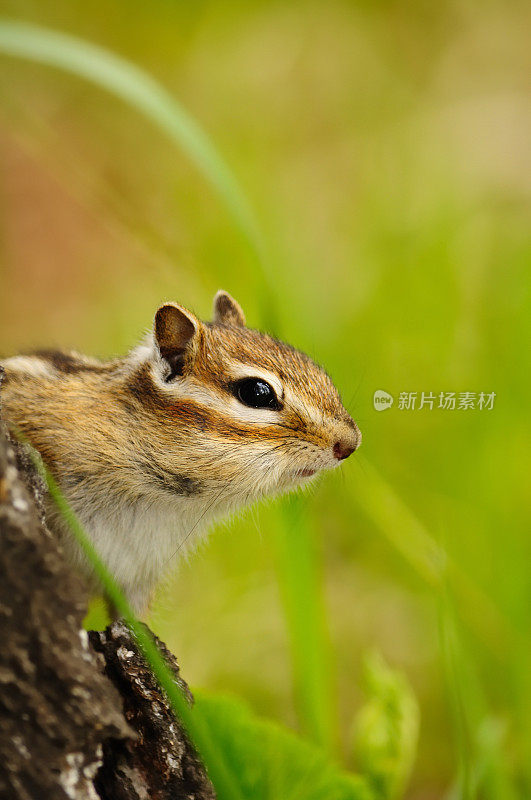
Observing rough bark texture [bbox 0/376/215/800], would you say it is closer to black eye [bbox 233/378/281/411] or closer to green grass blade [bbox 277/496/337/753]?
black eye [bbox 233/378/281/411]

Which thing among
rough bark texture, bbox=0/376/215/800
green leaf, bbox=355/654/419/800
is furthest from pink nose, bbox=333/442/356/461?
rough bark texture, bbox=0/376/215/800

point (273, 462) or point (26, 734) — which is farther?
point (273, 462)

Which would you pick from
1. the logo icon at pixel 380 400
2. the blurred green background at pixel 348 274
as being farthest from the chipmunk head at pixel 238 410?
the logo icon at pixel 380 400

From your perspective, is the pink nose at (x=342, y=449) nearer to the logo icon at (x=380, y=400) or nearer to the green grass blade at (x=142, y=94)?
the logo icon at (x=380, y=400)

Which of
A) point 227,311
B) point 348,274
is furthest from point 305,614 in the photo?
point 348,274

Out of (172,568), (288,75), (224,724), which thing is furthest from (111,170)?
(224,724)

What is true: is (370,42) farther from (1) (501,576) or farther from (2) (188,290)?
(1) (501,576)

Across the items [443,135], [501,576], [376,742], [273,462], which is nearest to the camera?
[273,462]
